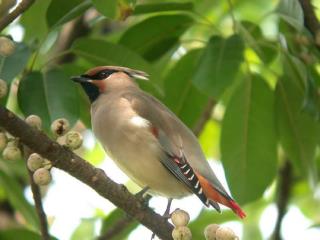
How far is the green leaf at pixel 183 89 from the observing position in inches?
193

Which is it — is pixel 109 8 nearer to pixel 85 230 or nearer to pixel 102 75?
pixel 102 75

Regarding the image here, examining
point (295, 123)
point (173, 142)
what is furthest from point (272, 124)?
point (173, 142)

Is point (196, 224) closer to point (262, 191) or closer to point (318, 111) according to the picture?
point (262, 191)

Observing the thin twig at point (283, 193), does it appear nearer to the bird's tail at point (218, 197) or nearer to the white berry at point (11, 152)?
the bird's tail at point (218, 197)

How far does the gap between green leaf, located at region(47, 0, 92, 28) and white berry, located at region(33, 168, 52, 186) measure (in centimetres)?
105

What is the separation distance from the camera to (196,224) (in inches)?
199

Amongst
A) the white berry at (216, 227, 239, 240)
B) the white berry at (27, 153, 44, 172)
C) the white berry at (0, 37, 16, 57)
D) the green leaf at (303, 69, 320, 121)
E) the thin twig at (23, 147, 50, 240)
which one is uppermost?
the white berry at (0, 37, 16, 57)

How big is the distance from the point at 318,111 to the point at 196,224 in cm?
117

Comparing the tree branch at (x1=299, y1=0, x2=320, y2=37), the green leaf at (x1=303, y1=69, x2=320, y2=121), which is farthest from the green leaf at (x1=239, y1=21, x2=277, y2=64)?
the green leaf at (x1=303, y1=69, x2=320, y2=121)

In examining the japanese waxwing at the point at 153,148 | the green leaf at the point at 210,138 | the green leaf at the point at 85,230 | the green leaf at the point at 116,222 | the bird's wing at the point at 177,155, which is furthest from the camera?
the green leaf at the point at 210,138

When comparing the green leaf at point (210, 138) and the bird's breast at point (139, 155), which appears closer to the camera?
the bird's breast at point (139, 155)

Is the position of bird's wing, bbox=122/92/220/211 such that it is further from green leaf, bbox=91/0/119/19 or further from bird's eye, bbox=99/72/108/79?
green leaf, bbox=91/0/119/19

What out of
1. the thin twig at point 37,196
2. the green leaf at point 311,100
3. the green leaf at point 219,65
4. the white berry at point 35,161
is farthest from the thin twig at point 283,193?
the white berry at point 35,161

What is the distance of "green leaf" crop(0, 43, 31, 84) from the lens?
145 inches
